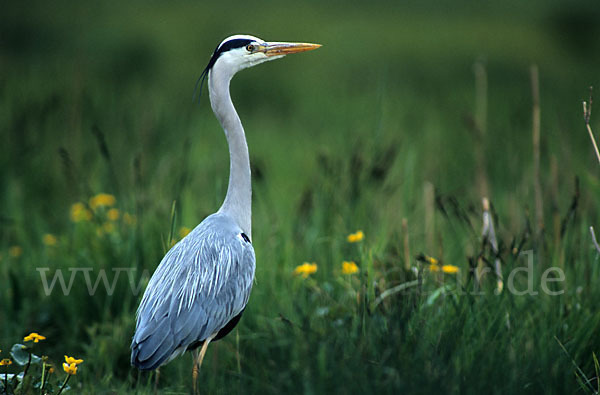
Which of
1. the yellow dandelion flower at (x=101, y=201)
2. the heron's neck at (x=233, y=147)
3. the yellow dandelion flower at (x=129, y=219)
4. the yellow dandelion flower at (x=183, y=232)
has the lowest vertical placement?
the yellow dandelion flower at (x=183, y=232)

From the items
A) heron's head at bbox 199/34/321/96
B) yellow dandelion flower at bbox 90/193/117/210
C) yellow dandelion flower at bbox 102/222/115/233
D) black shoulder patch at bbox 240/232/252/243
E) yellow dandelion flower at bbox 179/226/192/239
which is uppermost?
heron's head at bbox 199/34/321/96

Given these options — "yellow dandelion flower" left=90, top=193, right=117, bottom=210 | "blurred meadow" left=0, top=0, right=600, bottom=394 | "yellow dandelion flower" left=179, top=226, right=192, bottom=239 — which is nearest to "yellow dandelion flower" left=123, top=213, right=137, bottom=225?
"blurred meadow" left=0, top=0, right=600, bottom=394

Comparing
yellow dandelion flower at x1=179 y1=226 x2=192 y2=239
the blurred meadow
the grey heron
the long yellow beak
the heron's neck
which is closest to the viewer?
the blurred meadow

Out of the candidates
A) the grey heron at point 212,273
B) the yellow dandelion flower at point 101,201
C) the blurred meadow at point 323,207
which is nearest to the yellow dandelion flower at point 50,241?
the blurred meadow at point 323,207

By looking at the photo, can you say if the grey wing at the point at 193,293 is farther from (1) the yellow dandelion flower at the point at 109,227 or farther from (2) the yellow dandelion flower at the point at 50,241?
(2) the yellow dandelion flower at the point at 50,241

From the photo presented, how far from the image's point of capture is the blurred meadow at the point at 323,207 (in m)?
2.89

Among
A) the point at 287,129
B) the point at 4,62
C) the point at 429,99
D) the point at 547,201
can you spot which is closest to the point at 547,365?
the point at 547,201

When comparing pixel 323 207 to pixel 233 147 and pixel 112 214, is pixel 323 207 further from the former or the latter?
pixel 112 214

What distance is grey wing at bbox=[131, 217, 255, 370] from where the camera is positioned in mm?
2970

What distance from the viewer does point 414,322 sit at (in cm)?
296

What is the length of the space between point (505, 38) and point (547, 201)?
8.49 metres

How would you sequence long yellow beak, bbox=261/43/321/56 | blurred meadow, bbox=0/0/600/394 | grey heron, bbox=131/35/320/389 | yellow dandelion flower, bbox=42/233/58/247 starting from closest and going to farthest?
blurred meadow, bbox=0/0/600/394 < grey heron, bbox=131/35/320/389 < long yellow beak, bbox=261/43/321/56 < yellow dandelion flower, bbox=42/233/58/247

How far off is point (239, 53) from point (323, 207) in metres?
1.59

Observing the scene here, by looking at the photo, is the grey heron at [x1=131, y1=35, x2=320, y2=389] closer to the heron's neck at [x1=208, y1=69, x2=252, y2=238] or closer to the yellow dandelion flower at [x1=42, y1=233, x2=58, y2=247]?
the heron's neck at [x1=208, y1=69, x2=252, y2=238]
